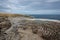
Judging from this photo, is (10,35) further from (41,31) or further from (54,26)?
(54,26)

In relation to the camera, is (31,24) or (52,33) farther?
(31,24)

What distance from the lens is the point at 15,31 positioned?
514 cm

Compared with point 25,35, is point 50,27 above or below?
above

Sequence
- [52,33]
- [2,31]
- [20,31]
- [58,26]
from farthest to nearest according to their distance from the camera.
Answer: [2,31] < [20,31] < [58,26] < [52,33]

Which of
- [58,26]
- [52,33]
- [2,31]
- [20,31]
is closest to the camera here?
[52,33]

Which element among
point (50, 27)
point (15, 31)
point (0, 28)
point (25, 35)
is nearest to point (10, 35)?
point (15, 31)

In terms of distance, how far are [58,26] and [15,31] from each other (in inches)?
71.6

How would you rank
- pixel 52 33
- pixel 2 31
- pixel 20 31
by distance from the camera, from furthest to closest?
1. pixel 2 31
2. pixel 20 31
3. pixel 52 33

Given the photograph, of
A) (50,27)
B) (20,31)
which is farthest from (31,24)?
(50,27)

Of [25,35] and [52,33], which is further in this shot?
[25,35]

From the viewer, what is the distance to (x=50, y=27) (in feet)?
15.2

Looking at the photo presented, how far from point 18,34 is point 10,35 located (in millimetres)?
443

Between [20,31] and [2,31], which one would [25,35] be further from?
[2,31]

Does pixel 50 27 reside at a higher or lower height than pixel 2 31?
higher
